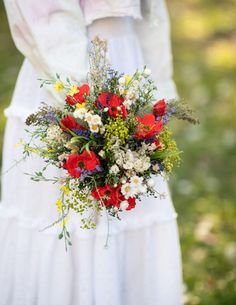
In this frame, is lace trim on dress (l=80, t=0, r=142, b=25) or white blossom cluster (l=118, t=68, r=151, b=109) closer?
white blossom cluster (l=118, t=68, r=151, b=109)

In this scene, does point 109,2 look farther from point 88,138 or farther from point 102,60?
point 88,138

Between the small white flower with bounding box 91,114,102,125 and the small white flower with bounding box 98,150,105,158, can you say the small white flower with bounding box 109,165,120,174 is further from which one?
the small white flower with bounding box 91,114,102,125

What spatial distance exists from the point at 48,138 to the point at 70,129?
0.09 meters

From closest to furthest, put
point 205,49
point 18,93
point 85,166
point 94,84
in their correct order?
point 85,166, point 94,84, point 18,93, point 205,49

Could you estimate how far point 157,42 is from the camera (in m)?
2.73

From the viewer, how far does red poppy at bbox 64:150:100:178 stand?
197 cm

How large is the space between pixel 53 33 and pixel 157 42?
64 centimetres

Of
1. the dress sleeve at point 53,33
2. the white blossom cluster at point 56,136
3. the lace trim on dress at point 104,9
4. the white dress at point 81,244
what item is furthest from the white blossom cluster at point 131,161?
the lace trim on dress at point 104,9

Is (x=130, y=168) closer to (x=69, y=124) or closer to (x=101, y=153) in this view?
(x=101, y=153)

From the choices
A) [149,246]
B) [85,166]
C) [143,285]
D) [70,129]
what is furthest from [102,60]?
[143,285]

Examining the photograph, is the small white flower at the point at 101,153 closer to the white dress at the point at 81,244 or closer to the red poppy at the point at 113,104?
the red poppy at the point at 113,104

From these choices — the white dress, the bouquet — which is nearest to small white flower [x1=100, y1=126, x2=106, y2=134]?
the bouquet

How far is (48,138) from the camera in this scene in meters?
2.06

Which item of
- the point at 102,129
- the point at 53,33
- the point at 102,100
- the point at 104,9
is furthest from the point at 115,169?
the point at 104,9
